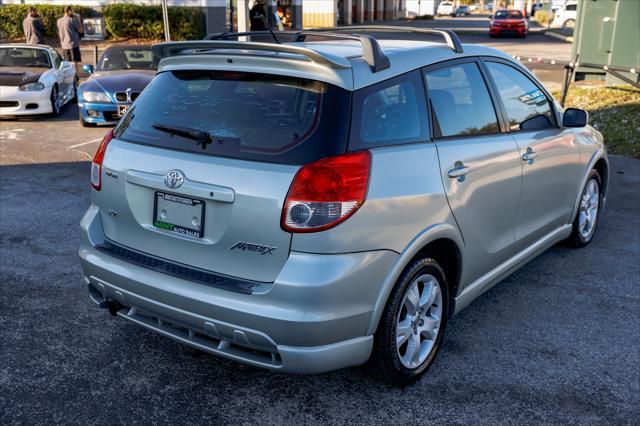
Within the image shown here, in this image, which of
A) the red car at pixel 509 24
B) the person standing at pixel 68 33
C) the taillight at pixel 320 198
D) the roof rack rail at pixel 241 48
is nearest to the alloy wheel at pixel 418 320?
the taillight at pixel 320 198

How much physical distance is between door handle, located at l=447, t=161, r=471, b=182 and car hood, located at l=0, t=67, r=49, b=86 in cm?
1024

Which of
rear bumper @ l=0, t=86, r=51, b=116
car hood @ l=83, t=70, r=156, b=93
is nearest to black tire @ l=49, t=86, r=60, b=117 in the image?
rear bumper @ l=0, t=86, r=51, b=116

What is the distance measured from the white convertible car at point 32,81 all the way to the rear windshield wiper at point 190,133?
947 centimetres

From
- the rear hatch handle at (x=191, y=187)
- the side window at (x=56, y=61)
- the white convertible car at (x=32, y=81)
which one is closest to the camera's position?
the rear hatch handle at (x=191, y=187)

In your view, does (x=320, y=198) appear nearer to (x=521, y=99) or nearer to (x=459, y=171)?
(x=459, y=171)

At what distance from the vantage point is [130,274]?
315cm

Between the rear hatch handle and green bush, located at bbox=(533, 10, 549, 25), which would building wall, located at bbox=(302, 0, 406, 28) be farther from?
the rear hatch handle

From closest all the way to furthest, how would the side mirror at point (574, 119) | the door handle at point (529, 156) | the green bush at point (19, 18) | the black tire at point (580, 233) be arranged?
the door handle at point (529, 156), the side mirror at point (574, 119), the black tire at point (580, 233), the green bush at point (19, 18)

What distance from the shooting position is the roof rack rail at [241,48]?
2908mm

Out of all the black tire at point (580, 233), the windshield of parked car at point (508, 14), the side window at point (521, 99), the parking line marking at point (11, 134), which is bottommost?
the parking line marking at point (11, 134)

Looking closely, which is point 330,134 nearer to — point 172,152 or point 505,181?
point 172,152

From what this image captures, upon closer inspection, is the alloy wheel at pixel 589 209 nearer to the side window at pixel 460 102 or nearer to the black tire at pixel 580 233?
the black tire at pixel 580 233

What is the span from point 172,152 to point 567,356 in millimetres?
2508

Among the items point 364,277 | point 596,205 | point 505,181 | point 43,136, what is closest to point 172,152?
point 364,277
